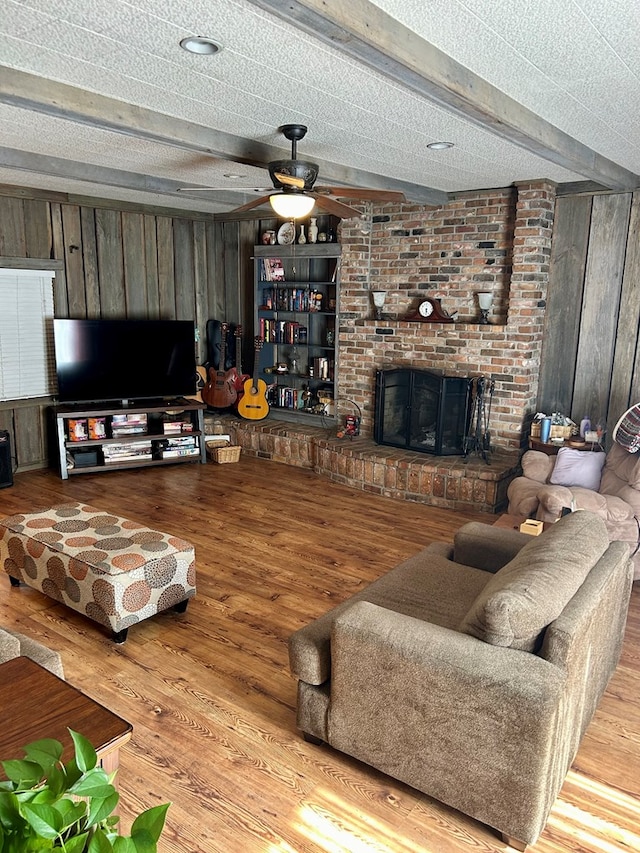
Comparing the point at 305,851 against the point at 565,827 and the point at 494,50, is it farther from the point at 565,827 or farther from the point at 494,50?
the point at 494,50

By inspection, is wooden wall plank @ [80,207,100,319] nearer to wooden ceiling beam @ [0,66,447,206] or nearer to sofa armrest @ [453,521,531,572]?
wooden ceiling beam @ [0,66,447,206]

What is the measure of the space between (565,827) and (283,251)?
216 inches

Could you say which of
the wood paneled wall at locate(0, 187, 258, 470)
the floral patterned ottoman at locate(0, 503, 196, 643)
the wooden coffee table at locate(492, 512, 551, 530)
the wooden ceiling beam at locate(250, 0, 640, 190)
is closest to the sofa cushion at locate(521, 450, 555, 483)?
the wooden coffee table at locate(492, 512, 551, 530)

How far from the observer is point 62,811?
0.79 m

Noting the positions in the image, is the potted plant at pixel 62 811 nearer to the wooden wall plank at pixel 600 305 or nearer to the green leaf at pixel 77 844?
the green leaf at pixel 77 844

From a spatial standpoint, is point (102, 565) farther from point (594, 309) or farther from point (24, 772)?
point (594, 309)

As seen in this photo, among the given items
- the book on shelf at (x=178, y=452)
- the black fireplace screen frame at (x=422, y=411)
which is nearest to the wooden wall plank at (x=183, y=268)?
the book on shelf at (x=178, y=452)

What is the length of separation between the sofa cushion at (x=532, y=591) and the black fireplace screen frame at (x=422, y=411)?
3.03 meters

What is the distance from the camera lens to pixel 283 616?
349cm

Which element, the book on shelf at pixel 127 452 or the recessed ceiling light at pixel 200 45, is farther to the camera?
the book on shelf at pixel 127 452

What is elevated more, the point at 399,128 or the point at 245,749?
the point at 399,128

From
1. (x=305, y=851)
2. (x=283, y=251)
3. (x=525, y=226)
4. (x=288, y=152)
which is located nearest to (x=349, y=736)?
(x=305, y=851)

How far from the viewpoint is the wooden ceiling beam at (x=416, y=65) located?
1785 millimetres

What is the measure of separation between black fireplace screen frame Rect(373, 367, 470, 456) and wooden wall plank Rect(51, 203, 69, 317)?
3.00 meters
